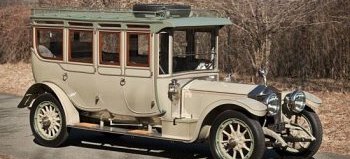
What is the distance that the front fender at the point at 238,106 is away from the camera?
7.55 metres

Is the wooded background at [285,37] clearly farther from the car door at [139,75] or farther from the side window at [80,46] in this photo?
the car door at [139,75]

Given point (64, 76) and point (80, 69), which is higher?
point (80, 69)

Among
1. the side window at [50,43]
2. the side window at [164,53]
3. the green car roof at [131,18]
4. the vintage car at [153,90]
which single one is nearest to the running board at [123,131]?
the vintage car at [153,90]

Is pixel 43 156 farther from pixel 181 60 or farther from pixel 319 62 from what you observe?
pixel 319 62

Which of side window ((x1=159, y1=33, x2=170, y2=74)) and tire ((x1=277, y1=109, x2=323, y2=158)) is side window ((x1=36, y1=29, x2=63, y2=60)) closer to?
side window ((x1=159, y1=33, x2=170, y2=74))

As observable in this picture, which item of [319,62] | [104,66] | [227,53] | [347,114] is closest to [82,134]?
[104,66]

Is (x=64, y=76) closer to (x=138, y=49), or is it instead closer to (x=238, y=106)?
(x=138, y=49)

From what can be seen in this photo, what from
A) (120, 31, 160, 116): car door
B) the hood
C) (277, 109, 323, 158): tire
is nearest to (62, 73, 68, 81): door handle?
(120, 31, 160, 116): car door

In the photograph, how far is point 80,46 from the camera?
30.3 feet

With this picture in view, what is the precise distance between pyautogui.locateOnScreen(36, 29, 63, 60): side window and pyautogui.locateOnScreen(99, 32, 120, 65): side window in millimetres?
776

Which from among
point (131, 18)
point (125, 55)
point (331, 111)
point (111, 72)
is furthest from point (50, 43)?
point (331, 111)

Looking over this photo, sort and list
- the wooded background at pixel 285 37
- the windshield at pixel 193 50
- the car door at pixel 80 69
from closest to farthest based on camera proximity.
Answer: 1. the windshield at pixel 193 50
2. the car door at pixel 80 69
3. the wooded background at pixel 285 37

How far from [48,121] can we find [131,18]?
2051 millimetres

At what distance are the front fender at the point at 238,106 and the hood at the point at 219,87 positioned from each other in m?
0.21
